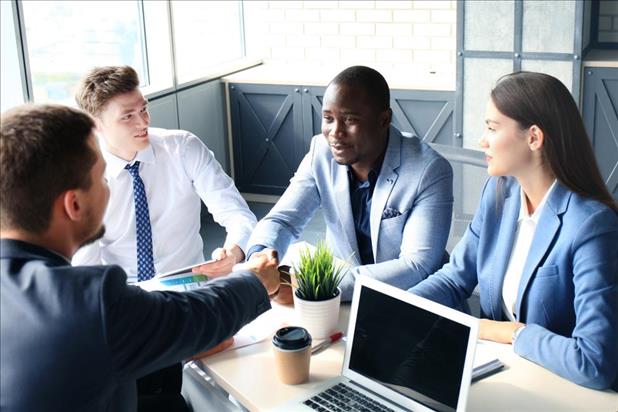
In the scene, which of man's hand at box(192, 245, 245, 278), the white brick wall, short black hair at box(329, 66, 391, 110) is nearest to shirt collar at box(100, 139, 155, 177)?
man's hand at box(192, 245, 245, 278)

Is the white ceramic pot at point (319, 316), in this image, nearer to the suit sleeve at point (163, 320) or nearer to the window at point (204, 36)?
the suit sleeve at point (163, 320)

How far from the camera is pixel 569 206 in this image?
216 centimetres

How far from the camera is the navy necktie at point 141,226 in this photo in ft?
9.93

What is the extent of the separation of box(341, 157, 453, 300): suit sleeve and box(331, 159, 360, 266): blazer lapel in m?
0.20

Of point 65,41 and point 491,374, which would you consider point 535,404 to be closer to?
point 491,374

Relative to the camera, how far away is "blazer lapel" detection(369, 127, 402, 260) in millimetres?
2760

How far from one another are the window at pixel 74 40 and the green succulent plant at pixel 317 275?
247 centimetres

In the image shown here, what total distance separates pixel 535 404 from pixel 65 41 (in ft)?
12.4

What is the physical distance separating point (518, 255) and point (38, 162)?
136cm

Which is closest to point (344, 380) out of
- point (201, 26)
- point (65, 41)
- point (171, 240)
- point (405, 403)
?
point (405, 403)

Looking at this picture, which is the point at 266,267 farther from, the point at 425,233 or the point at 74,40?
the point at 74,40

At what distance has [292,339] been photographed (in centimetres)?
200

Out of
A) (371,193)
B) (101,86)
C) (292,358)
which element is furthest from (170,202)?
(292,358)

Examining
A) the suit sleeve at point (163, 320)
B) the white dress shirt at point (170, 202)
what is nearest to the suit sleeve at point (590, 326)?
the suit sleeve at point (163, 320)
